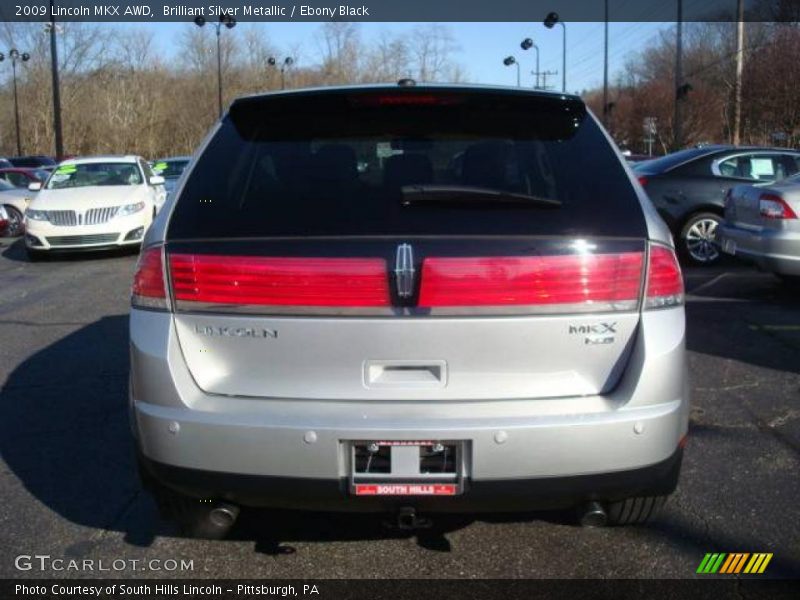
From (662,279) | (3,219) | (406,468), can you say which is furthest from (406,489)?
(3,219)

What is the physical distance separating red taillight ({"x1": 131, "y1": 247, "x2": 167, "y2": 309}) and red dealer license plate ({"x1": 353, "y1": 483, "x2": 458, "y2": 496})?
0.87 metres

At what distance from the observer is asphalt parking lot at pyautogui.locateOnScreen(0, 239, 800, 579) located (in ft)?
10.2

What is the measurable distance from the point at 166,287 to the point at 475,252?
1.01 m

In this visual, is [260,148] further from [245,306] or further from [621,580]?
[621,580]

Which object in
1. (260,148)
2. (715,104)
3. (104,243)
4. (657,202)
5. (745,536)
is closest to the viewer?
(260,148)

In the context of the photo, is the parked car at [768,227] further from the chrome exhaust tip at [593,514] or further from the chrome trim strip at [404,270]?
the chrome trim strip at [404,270]

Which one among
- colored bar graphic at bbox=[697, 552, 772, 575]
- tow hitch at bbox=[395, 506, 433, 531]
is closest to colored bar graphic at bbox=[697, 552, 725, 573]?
colored bar graphic at bbox=[697, 552, 772, 575]

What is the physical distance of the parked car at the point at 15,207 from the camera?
1603 cm

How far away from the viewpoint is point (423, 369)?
260 centimetres

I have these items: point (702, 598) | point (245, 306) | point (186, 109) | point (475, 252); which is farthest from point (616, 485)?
point (186, 109)

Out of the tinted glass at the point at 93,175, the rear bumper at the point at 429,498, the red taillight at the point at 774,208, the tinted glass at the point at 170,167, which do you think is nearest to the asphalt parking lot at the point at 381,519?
the rear bumper at the point at 429,498

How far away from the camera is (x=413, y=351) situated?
2.57 meters

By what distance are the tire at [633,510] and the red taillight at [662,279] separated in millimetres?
757

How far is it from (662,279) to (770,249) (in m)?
5.89
